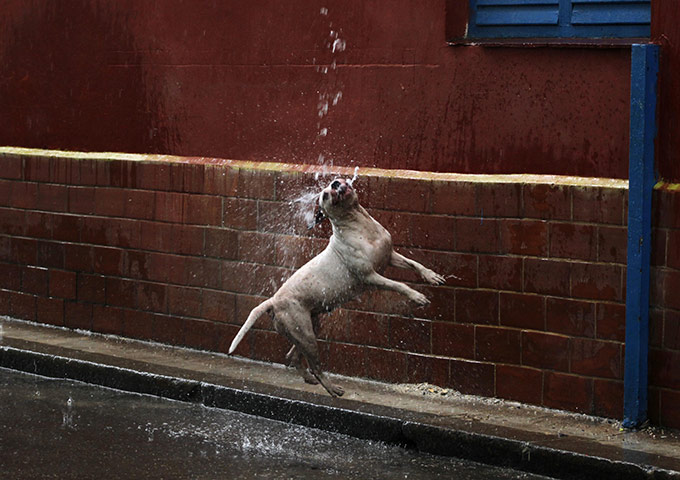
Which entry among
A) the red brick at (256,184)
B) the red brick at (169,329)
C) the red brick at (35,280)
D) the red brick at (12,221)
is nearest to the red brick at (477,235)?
the red brick at (256,184)

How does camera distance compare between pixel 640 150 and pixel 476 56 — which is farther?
pixel 476 56

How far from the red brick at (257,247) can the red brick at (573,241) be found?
238 cm

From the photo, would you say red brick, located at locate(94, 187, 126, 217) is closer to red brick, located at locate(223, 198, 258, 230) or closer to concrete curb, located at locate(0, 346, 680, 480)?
red brick, located at locate(223, 198, 258, 230)

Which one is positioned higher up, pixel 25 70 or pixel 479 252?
pixel 25 70

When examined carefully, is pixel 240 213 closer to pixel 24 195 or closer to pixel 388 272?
pixel 388 272

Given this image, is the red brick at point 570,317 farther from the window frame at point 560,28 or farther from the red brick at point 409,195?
the window frame at point 560,28

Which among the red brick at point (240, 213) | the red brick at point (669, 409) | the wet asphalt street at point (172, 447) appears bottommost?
the wet asphalt street at point (172, 447)

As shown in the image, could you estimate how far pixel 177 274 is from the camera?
35.0 ft

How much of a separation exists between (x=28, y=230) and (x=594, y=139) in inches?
219

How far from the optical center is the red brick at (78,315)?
11.4m

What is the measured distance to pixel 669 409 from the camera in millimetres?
8078

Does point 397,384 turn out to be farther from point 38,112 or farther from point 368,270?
point 38,112

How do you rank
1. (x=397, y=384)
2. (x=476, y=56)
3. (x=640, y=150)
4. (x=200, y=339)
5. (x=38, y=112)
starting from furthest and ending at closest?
1. (x=38, y=112)
2. (x=200, y=339)
3. (x=397, y=384)
4. (x=476, y=56)
5. (x=640, y=150)

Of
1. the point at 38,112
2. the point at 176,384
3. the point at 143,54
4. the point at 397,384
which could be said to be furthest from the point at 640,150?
the point at 38,112
